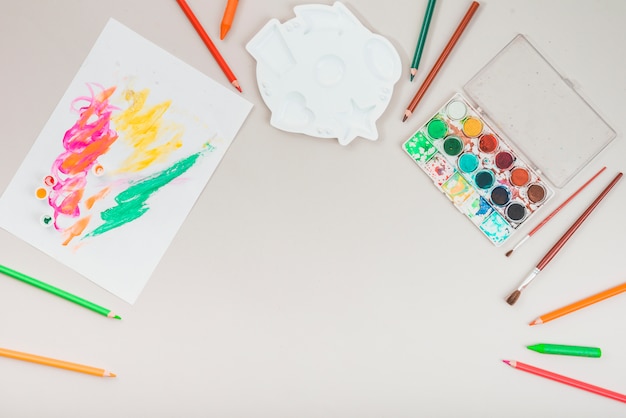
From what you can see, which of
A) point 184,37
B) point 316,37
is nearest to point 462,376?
point 316,37

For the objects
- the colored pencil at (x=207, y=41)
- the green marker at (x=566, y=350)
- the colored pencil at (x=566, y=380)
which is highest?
the colored pencil at (x=207, y=41)

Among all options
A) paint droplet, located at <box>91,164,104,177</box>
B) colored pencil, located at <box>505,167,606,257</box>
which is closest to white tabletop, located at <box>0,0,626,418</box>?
colored pencil, located at <box>505,167,606,257</box>

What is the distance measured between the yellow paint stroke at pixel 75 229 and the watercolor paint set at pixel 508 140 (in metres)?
0.51

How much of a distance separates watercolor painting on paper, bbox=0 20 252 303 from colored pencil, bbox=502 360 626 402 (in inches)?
22.3

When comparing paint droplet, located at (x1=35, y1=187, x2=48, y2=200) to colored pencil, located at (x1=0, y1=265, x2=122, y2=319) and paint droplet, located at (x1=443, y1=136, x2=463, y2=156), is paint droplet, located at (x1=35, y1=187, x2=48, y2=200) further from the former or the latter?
paint droplet, located at (x1=443, y1=136, x2=463, y2=156)

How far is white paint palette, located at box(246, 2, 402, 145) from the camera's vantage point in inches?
33.4

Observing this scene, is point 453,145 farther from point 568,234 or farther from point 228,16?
point 228,16

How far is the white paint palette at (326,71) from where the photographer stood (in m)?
0.85

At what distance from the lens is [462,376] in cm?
87

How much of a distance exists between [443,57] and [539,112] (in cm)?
17

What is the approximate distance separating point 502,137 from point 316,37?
12.9 inches

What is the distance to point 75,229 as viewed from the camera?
0.85 metres

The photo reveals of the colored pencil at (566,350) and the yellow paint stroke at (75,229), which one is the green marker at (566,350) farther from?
the yellow paint stroke at (75,229)

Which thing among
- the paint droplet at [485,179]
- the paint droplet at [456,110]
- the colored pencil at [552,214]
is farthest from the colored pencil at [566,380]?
the paint droplet at [456,110]
